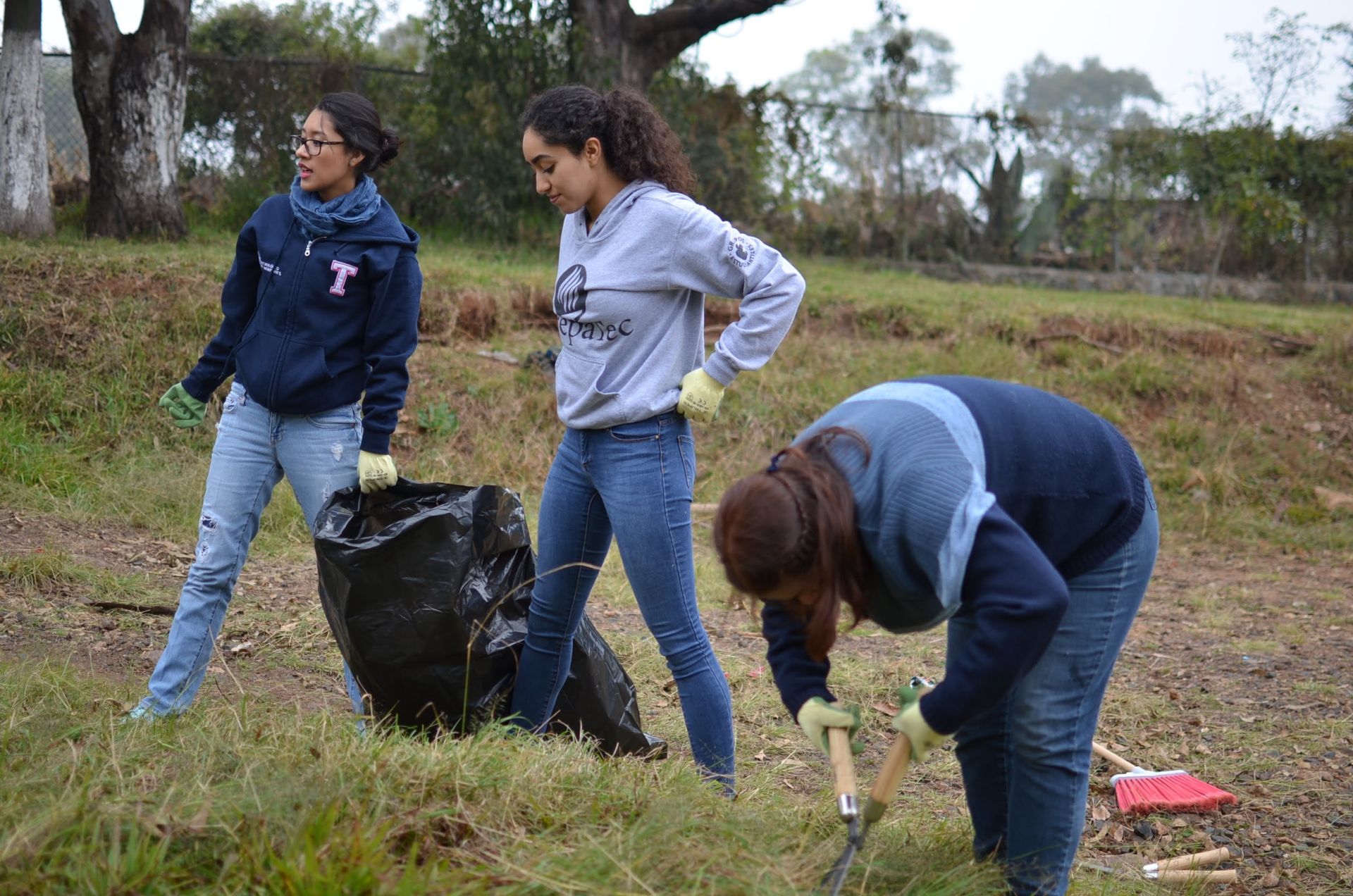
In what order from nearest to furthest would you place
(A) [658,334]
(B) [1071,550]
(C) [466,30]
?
(B) [1071,550] → (A) [658,334] → (C) [466,30]

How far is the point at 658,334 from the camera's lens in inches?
106

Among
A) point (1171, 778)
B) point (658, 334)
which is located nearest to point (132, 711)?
point (658, 334)

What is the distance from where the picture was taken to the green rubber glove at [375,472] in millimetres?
2885

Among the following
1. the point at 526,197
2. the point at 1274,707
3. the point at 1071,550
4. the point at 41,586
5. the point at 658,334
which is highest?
the point at 526,197

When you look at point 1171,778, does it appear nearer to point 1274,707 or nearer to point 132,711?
point 1274,707

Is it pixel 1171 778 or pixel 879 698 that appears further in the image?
pixel 879 698

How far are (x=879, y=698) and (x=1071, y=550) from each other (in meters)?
2.15

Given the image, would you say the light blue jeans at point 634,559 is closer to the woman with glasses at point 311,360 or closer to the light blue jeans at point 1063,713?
the woman with glasses at point 311,360

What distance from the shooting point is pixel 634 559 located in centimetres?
267

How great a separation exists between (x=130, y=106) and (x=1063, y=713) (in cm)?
818

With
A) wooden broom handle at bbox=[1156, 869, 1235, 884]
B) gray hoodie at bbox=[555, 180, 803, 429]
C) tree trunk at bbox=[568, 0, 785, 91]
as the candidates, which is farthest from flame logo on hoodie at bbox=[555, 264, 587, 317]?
tree trunk at bbox=[568, 0, 785, 91]

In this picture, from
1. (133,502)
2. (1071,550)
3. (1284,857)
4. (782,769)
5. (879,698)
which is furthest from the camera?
(133,502)

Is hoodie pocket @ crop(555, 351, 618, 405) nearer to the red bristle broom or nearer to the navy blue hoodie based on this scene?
the navy blue hoodie

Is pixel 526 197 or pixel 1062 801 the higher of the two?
pixel 526 197
